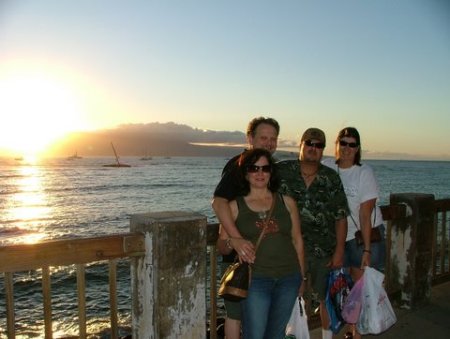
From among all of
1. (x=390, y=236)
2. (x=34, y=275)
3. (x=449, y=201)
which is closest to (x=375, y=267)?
(x=390, y=236)

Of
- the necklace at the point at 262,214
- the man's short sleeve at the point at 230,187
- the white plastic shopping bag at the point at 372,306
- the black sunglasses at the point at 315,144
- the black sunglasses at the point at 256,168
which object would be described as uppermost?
the black sunglasses at the point at 315,144

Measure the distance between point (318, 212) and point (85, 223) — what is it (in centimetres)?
2435

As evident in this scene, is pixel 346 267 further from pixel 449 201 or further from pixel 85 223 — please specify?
pixel 85 223

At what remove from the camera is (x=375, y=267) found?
13.7 feet

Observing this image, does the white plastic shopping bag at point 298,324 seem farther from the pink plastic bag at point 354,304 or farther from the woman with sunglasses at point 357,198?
the woman with sunglasses at point 357,198

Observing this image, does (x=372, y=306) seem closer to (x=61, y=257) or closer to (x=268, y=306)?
(x=268, y=306)

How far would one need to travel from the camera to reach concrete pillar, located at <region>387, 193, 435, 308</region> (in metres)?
5.44

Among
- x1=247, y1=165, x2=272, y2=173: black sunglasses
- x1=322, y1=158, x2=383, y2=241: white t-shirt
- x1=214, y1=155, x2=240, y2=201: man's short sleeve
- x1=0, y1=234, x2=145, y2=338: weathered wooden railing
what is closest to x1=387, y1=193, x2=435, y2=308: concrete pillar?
x1=322, y1=158, x2=383, y2=241: white t-shirt

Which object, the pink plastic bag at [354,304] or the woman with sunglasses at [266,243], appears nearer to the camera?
the woman with sunglasses at [266,243]

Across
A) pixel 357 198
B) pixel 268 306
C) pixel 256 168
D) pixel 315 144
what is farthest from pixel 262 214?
pixel 357 198

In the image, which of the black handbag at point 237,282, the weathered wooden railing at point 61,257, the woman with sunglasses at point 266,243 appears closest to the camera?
the weathered wooden railing at point 61,257

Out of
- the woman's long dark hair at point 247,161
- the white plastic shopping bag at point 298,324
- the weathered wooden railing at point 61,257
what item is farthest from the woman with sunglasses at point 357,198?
the weathered wooden railing at point 61,257

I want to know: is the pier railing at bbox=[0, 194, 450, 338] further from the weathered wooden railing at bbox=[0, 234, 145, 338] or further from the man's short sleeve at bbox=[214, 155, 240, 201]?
the man's short sleeve at bbox=[214, 155, 240, 201]

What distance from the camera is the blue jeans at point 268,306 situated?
301 cm
